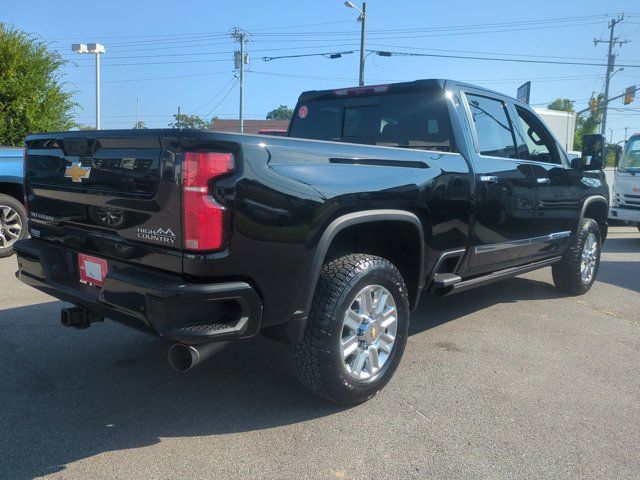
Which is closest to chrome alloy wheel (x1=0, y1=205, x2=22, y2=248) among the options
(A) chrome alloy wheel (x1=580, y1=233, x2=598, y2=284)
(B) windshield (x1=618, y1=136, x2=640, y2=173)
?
(A) chrome alloy wheel (x1=580, y1=233, x2=598, y2=284)

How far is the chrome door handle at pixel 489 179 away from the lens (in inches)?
160

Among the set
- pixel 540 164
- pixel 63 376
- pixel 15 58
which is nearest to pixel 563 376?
pixel 540 164

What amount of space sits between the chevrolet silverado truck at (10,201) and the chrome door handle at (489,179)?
228 inches

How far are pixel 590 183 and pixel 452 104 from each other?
2641 mm

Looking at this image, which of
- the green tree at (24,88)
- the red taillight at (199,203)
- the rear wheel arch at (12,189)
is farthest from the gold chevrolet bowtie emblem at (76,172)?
the green tree at (24,88)

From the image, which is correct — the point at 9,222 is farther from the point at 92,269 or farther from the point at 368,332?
the point at 368,332

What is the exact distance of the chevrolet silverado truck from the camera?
22.9 ft

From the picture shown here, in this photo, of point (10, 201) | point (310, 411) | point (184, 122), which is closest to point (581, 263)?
point (310, 411)

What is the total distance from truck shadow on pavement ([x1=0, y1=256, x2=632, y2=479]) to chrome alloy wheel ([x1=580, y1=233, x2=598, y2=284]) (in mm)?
2635

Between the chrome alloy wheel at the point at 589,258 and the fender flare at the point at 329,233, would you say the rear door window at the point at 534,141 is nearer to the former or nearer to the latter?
the chrome alloy wheel at the point at 589,258

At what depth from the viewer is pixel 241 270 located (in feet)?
8.32

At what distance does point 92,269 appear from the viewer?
2.95 meters

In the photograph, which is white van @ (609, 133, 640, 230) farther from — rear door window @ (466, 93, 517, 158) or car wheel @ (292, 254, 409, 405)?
car wheel @ (292, 254, 409, 405)

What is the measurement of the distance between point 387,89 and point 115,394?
308 centimetres
